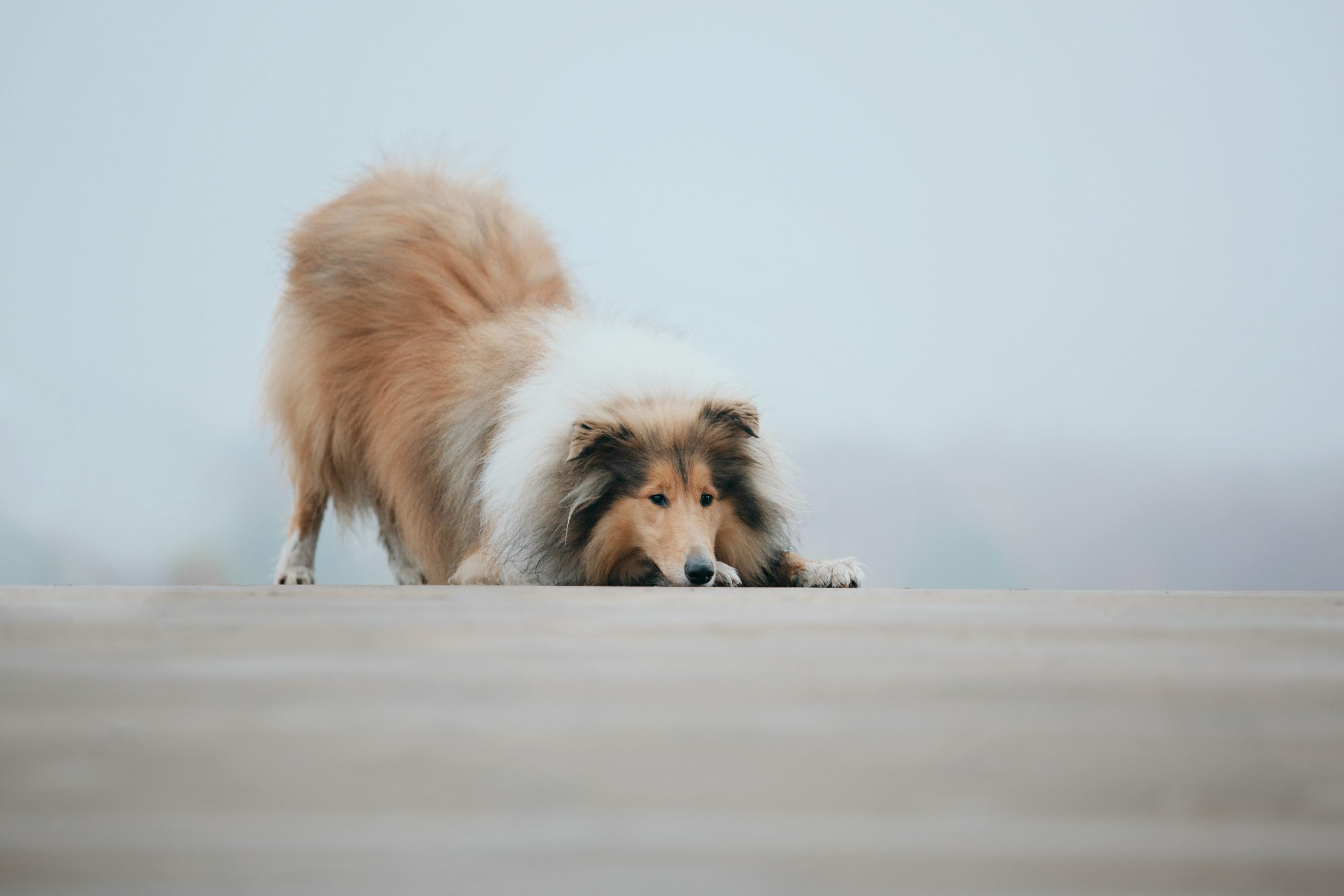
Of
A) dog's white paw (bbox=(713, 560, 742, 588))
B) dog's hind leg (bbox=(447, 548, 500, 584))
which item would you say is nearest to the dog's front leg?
dog's white paw (bbox=(713, 560, 742, 588))

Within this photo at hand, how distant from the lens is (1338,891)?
1.97ft

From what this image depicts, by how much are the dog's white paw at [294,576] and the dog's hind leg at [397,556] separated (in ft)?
0.80

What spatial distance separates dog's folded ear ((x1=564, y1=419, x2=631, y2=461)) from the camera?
204 centimetres

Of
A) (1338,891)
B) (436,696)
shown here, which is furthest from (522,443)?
(1338,891)

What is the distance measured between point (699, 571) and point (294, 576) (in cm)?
138

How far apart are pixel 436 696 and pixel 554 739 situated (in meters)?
0.13

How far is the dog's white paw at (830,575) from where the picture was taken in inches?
82.9

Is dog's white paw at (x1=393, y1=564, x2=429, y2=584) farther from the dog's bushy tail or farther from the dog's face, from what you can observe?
the dog's face

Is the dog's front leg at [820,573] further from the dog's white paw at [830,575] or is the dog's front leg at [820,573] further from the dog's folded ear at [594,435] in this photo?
the dog's folded ear at [594,435]

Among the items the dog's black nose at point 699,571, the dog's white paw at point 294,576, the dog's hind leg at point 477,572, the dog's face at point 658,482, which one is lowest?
the dog's white paw at point 294,576

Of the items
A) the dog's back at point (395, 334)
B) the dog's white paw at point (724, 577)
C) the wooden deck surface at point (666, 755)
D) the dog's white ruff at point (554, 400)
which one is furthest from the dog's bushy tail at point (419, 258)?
the wooden deck surface at point (666, 755)

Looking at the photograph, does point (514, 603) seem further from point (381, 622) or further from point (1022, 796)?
point (1022, 796)

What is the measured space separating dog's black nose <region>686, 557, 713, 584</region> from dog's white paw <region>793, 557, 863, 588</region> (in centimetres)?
30

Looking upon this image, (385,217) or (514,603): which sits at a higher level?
(385,217)
